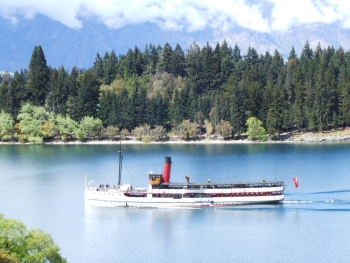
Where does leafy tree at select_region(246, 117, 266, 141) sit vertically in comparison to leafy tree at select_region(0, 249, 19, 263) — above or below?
above

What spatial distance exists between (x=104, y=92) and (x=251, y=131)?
122ft

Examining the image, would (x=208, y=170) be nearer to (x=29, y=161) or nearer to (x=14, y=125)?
(x=29, y=161)

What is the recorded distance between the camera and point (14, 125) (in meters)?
148

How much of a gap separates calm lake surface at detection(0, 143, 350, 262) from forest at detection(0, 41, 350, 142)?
2951cm

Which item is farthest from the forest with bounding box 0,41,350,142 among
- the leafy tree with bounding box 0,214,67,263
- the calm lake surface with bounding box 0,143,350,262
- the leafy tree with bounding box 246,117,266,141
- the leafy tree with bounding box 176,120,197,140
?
the leafy tree with bounding box 0,214,67,263

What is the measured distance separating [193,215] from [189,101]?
82268 millimetres

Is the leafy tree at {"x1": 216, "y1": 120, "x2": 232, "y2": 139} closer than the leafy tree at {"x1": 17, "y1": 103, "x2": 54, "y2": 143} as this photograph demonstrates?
Yes

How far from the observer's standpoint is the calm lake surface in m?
52.7

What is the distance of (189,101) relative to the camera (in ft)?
481

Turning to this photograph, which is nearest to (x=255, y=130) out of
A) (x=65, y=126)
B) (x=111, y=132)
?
(x=111, y=132)

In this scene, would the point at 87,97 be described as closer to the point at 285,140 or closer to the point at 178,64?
the point at 178,64

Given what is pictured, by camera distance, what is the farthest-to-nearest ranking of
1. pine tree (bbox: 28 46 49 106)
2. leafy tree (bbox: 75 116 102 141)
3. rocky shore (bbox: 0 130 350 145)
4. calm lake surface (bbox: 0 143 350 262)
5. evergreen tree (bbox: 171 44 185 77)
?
evergreen tree (bbox: 171 44 185 77) → pine tree (bbox: 28 46 49 106) → leafy tree (bbox: 75 116 102 141) → rocky shore (bbox: 0 130 350 145) → calm lake surface (bbox: 0 143 350 262)

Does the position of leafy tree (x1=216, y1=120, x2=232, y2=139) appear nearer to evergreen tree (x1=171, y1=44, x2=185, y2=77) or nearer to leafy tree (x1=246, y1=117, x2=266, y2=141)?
leafy tree (x1=246, y1=117, x2=266, y2=141)

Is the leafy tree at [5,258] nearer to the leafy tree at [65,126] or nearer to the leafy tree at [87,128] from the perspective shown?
the leafy tree at [87,128]
